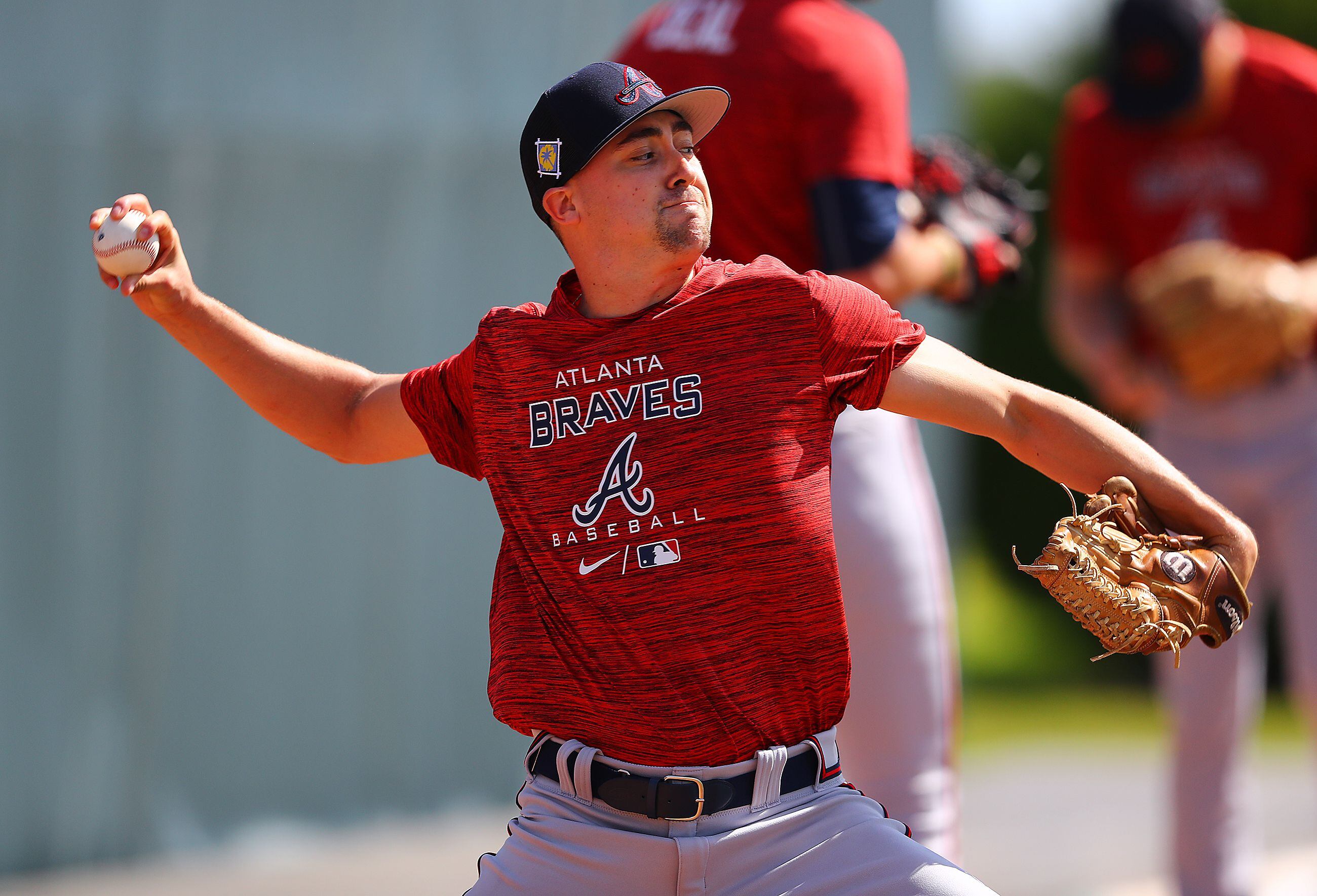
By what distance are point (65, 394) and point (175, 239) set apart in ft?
8.87

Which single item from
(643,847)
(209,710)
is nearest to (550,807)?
(643,847)

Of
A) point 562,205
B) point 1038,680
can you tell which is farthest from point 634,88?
point 1038,680

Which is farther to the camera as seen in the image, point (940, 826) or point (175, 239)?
point (940, 826)

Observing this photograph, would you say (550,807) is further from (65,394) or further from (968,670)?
(968,670)

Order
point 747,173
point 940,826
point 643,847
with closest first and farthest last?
point 643,847
point 940,826
point 747,173

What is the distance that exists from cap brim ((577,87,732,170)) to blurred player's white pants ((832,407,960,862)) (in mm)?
764

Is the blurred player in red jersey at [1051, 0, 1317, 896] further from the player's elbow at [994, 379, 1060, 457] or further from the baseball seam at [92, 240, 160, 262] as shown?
the baseball seam at [92, 240, 160, 262]

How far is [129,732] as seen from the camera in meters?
5.17

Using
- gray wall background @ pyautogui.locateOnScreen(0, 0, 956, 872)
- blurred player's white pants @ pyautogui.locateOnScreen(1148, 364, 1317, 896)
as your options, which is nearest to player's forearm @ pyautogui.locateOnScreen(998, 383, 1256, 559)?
blurred player's white pants @ pyautogui.locateOnScreen(1148, 364, 1317, 896)

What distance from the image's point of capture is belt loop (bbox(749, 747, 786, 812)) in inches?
90.0

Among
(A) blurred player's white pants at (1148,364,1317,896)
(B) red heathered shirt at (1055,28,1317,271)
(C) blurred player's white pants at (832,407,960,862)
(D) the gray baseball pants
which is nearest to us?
(D) the gray baseball pants

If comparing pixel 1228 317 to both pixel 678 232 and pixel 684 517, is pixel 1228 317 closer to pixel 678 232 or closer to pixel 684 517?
pixel 678 232

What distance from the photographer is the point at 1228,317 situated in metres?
4.35

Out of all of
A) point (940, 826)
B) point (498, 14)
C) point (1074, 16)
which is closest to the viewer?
point (940, 826)
